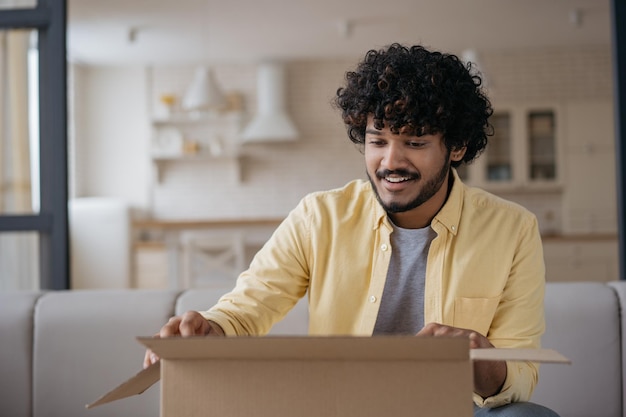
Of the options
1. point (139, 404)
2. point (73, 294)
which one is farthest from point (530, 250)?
point (73, 294)

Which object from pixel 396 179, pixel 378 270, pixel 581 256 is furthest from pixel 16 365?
pixel 581 256

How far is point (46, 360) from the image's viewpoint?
214cm

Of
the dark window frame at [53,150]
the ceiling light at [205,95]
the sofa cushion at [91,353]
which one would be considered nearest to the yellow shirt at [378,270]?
the sofa cushion at [91,353]

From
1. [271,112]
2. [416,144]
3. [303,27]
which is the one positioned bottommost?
[416,144]

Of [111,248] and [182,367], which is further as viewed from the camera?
[111,248]

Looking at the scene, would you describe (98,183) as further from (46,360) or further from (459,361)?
(459,361)

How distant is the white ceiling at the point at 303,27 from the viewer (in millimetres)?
6438

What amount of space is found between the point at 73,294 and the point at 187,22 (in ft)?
16.5

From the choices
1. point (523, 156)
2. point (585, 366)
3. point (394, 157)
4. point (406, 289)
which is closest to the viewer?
point (394, 157)

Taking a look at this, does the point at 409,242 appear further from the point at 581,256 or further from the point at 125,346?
the point at 581,256

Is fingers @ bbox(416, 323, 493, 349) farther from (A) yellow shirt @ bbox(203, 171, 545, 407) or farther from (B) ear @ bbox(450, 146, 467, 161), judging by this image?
(B) ear @ bbox(450, 146, 467, 161)

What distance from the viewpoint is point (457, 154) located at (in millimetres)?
1802

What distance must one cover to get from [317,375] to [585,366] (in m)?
1.20

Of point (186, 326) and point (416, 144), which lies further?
point (416, 144)
